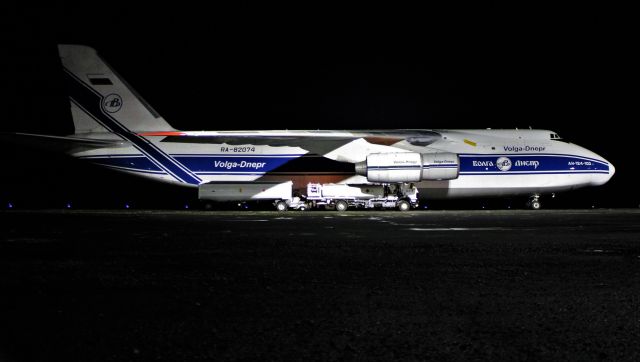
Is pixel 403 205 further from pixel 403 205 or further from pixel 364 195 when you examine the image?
pixel 364 195

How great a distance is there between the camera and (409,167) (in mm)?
28719

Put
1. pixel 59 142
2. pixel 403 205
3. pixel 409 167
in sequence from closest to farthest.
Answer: pixel 409 167 → pixel 403 205 → pixel 59 142

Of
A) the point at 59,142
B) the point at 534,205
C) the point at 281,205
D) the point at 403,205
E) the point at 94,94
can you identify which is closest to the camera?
the point at 403,205

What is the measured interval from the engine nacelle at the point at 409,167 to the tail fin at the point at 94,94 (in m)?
11.9

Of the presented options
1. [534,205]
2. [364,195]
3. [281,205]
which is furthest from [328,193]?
[534,205]

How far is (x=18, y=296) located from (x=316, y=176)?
24.3 m

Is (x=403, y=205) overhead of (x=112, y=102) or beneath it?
beneath

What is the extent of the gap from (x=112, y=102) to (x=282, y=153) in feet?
28.7

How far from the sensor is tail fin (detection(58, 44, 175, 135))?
3164 cm

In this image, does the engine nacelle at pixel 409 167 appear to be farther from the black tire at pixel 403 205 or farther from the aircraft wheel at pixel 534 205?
the aircraft wheel at pixel 534 205

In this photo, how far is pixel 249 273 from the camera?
8766 mm

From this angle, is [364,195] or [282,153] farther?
[282,153]

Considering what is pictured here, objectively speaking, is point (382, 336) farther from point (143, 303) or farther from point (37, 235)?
point (37, 235)

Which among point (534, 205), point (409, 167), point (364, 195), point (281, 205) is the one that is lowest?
point (534, 205)
